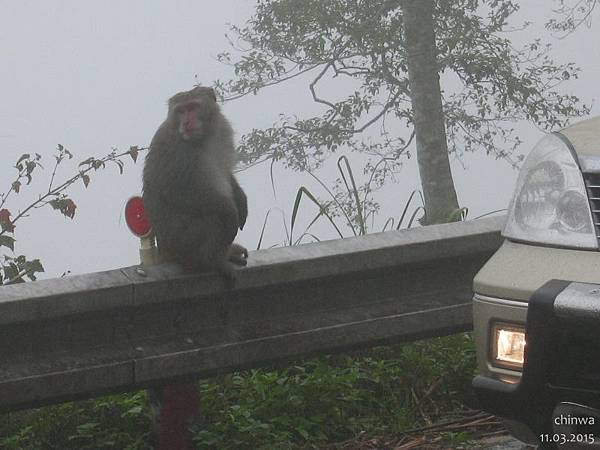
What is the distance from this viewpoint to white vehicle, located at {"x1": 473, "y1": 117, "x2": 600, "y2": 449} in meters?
2.76

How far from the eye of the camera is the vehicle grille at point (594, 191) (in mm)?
3014

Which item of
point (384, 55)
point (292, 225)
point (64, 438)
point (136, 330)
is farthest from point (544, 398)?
point (384, 55)

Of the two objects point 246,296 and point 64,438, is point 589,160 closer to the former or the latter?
point 246,296

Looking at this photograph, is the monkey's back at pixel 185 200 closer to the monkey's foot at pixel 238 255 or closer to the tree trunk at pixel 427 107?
the monkey's foot at pixel 238 255

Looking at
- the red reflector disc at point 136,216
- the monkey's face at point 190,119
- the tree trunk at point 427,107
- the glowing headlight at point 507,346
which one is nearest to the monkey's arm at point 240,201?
the monkey's face at point 190,119

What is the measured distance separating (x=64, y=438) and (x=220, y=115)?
5.99ft

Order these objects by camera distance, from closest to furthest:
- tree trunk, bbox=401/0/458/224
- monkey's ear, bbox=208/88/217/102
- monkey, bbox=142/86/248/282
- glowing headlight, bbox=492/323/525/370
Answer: glowing headlight, bbox=492/323/525/370 → monkey, bbox=142/86/248/282 → monkey's ear, bbox=208/88/217/102 → tree trunk, bbox=401/0/458/224

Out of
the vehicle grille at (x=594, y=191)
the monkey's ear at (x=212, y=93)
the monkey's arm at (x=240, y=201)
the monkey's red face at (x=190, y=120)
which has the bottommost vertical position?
the monkey's arm at (x=240, y=201)

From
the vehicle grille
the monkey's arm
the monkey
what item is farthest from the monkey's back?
the vehicle grille

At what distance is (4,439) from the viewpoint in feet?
13.1

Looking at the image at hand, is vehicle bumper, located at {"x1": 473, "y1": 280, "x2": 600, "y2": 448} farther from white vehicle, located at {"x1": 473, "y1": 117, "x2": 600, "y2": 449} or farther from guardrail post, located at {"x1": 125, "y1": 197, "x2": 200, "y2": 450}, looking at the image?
guardrail post, located at {"x1": 125, "y1": 197, "x2": 200, "y2": 450}

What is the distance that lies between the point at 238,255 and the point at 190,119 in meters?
0.72

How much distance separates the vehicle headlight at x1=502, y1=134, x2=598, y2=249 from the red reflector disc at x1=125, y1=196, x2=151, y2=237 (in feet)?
4.85

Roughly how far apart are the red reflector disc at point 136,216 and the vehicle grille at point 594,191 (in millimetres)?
1753
